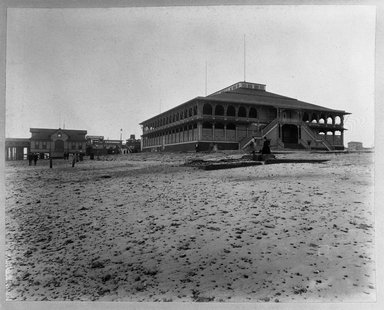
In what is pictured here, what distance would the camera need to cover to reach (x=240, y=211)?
11.4 ft

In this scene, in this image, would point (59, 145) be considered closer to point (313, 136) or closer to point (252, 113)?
point (252, 113)

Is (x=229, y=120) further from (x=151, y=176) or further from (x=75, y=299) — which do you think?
(x=75, y=299)

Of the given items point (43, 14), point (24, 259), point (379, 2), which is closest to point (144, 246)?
point (24, 259)

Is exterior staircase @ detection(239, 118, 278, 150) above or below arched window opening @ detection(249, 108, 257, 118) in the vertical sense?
below

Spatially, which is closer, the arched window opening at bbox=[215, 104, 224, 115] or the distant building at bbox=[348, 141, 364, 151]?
the distant building at bbox=[348, 141, 364, 151]

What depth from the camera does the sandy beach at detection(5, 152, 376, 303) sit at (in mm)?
3105

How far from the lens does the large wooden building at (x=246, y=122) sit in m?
4.77

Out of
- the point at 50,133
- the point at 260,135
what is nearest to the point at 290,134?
the point at 260,135

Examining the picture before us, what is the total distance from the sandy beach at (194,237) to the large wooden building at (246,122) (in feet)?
4.21

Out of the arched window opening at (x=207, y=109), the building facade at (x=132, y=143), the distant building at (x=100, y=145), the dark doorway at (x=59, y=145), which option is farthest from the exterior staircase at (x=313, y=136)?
the dark doorway at (x=59, y=145)

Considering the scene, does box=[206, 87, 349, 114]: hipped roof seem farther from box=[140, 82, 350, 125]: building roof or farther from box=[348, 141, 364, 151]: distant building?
box=[348, 141, 364, 151]: distant building

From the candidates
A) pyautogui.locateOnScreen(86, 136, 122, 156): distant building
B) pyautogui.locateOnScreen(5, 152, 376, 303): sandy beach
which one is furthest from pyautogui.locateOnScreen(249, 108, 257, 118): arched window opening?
pyautogui.locateOnScreen(86, 136, 122, 156): distant building

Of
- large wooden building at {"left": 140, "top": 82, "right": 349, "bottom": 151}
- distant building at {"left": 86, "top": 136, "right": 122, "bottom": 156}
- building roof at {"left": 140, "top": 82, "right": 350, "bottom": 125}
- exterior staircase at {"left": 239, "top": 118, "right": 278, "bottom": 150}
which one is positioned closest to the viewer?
building roof at {"left": 140, "top": 82, "right": 350, "bottom": 125}

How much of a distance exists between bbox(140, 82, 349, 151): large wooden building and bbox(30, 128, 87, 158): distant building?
1.09 meters
